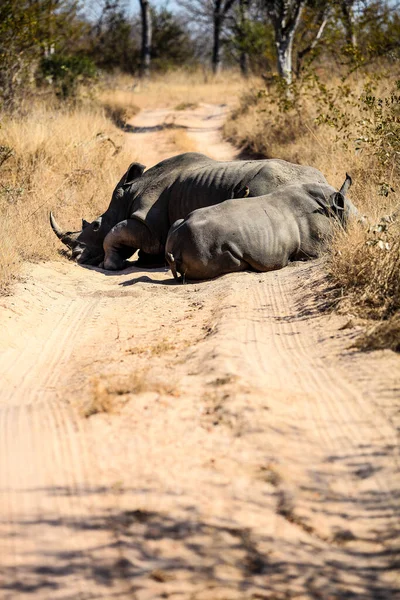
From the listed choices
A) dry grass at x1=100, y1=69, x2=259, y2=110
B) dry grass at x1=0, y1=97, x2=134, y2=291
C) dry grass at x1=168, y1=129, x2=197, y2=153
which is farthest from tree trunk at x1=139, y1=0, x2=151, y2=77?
dry grass at x1=0, y1=97, x2=134, y2=291

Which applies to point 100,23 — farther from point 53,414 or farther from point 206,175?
point 53,414

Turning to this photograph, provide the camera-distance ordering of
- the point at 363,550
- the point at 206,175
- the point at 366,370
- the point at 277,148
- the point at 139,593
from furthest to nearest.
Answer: the point at 277,148 → the point at 206,175 → the point at 366,370 → the point at 363,550 → the point at 139,593

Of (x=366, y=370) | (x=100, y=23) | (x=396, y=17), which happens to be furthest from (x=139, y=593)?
(x=100, y=23)

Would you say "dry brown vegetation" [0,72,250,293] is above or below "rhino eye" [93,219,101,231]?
above

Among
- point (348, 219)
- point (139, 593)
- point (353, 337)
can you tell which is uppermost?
point (348, 219)

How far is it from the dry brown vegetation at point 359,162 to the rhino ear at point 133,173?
2.54 m

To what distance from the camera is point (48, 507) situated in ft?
12.3

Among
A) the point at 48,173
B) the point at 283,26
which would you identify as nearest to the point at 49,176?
the point at 48,173

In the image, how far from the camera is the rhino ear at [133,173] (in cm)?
1023

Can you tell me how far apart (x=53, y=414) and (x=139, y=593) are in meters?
1.64

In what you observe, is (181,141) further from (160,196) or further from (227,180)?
(227,180)

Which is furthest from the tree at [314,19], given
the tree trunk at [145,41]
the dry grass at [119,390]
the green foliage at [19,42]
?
the dry grass at [119,390]

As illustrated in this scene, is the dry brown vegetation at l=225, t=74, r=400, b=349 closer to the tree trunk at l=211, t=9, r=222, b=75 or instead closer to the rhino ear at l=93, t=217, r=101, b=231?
the rhino ear at l=93, t=217, r=101, b=231

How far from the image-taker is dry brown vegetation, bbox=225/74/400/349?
6.11 m
